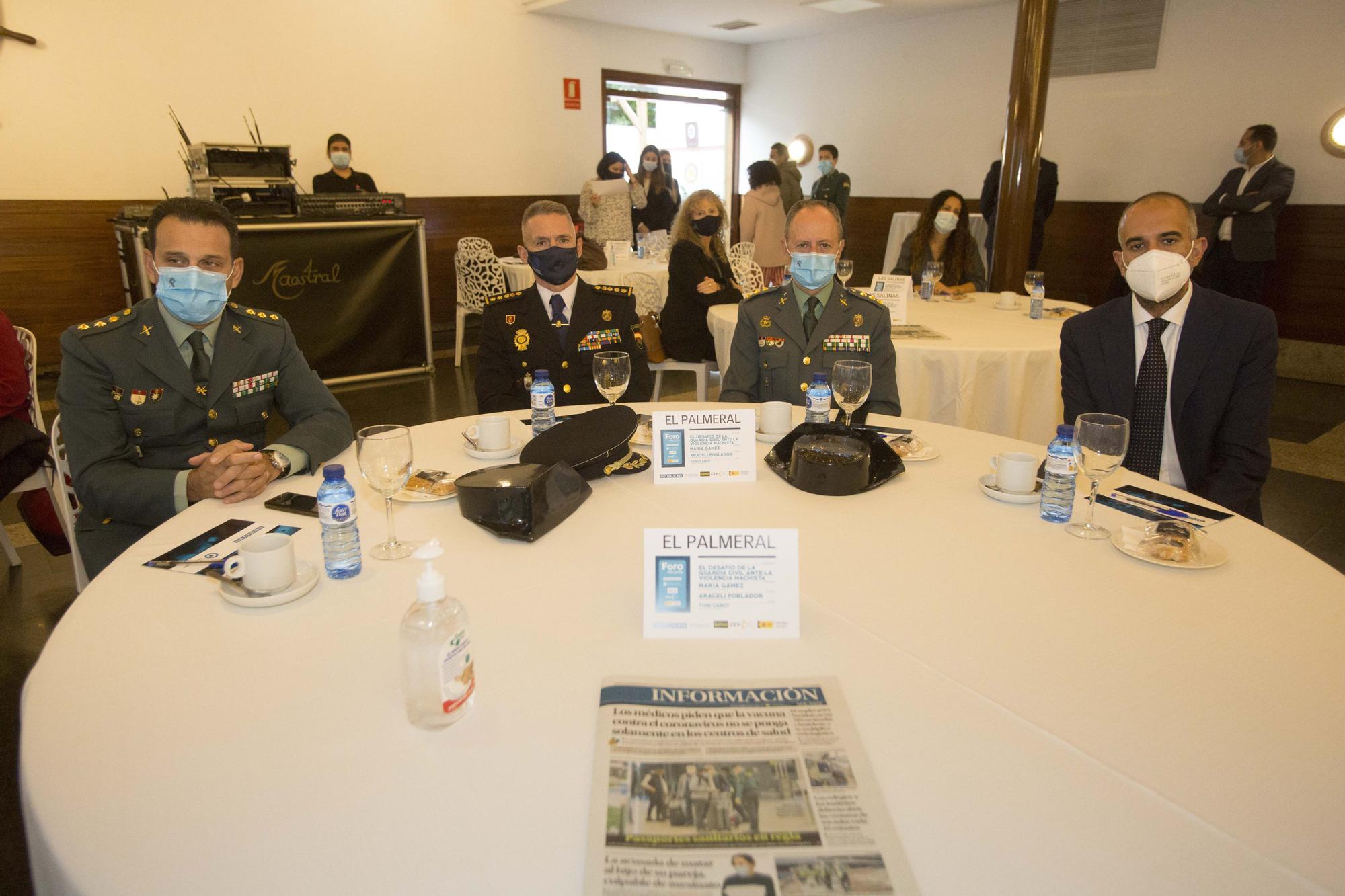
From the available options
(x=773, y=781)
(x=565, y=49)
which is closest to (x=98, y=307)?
(x=565, y=49)

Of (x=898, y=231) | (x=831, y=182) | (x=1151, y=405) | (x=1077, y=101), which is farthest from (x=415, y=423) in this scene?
(x=1077, y=101)

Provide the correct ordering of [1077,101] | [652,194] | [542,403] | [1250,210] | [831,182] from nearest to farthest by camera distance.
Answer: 1. [542,403]
2. [1250,210]
3. [1077,101]
4. [652,194]
5. [831,182]

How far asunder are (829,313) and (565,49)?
7054 millimetres

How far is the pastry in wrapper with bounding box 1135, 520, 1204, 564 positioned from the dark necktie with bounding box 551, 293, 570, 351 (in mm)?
1959

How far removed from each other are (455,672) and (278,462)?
982mm

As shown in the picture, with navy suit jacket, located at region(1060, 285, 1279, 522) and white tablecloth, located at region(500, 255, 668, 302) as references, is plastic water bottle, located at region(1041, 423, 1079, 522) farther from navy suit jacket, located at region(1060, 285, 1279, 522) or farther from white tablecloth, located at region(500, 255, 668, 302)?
white tablecloth, located at region(500, 255, 668, 302)

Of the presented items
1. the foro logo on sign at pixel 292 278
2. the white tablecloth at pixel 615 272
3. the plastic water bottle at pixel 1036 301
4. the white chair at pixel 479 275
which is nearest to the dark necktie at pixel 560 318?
the plastic water bottle at pixel 1036 301

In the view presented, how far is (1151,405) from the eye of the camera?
7.16ft

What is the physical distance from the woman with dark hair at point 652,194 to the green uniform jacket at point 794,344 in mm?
6366

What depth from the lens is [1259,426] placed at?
2.05m

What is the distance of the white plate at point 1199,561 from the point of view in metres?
1.33

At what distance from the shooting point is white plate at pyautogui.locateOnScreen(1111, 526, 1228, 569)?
133cm

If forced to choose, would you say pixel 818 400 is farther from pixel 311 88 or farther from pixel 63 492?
pixel 311 88

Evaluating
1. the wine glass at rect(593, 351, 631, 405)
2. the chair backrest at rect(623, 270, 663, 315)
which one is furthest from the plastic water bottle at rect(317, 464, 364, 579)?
the chair backrest at rect(623, 270, 663, 315)
